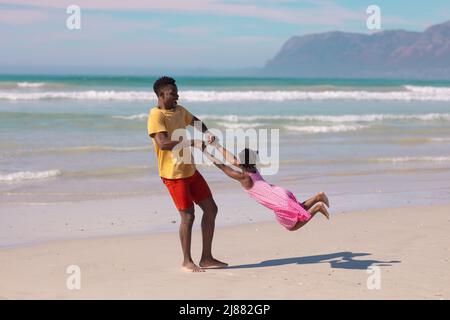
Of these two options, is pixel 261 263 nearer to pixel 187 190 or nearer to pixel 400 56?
pixel 187 190

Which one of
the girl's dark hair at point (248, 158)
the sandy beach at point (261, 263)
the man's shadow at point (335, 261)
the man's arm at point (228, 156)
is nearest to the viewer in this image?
the sandy beach at point (261, 263)

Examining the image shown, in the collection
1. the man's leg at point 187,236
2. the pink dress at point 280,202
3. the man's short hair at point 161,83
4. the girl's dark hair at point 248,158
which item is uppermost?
the man's short hair at point 161,83

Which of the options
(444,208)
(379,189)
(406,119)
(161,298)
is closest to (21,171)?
(379,189)

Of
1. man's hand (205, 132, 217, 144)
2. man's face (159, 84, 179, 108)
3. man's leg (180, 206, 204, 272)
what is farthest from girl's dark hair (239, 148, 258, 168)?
man's face (159, 84, 179, 108)

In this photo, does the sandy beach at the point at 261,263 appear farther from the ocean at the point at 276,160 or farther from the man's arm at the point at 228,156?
the ocean at the point at 276,160

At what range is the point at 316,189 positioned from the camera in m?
10.8

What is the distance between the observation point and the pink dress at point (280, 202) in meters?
6.41

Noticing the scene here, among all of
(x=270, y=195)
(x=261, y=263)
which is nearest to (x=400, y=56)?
(x=261, y=263)

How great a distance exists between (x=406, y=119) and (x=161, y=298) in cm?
2136

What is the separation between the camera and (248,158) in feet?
20.9

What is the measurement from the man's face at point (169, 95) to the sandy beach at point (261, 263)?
136 centimetres

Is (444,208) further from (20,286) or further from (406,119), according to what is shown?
(406,119)

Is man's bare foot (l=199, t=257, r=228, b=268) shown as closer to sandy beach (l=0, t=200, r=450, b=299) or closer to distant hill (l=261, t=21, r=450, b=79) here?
sandy beach (l=0, t=200, r=450, b=299)

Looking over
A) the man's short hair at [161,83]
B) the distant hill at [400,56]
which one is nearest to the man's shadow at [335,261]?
the man's short hair at [161,83]
